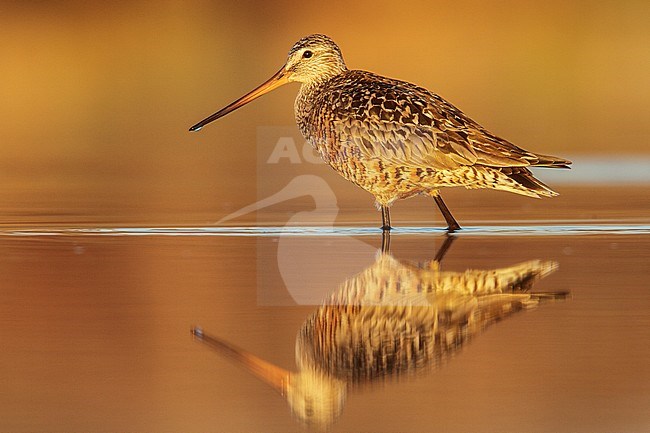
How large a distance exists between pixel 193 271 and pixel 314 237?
1414mm

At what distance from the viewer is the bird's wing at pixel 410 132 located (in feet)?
25.3

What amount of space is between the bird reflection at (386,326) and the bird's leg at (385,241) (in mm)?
533

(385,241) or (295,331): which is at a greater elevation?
(385,241)

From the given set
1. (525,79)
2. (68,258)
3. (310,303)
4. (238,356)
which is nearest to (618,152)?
(525,79)

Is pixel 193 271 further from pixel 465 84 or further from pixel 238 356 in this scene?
pixel 465 84

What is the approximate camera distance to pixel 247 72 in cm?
1670

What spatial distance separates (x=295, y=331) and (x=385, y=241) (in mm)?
2581

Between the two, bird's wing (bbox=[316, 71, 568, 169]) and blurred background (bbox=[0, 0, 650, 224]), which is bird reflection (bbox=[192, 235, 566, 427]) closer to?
bird's wing (bbox=[316, 71, 568, 169])

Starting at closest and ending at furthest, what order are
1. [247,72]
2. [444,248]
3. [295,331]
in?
[295,331]
[444,248]
[247,72]

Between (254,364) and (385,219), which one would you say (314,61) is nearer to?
(385,219)

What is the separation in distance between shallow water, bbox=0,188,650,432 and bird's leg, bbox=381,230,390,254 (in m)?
0.05

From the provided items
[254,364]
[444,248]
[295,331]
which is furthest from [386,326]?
[444,248]

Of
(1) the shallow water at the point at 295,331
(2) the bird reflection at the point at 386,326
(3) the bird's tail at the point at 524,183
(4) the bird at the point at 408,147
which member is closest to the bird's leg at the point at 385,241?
(1) the shallow water at the point at 295,331

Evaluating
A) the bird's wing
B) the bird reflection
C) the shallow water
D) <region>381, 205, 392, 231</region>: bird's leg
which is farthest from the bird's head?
A: the bird reflection
